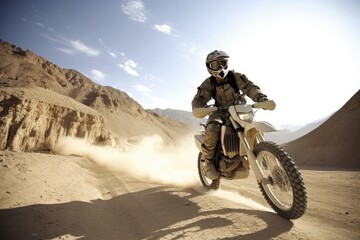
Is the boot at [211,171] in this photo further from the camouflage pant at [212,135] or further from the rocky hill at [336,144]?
the rocky hill at [336,144]

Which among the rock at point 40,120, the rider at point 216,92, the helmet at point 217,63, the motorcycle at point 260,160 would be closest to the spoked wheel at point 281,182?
the motorcycle at point 260,160

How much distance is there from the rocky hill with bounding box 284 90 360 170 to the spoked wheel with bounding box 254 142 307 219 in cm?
2636

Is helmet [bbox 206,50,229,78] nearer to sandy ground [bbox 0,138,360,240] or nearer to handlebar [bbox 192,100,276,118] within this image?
handlebar [bbox 192,100,276,118]

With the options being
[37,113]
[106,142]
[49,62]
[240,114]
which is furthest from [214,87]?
A: [49,62]

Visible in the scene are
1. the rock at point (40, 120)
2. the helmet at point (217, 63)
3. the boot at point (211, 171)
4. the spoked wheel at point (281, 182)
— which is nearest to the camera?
the spoked wheel at point (281, 182)

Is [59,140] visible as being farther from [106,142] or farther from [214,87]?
[214,87]

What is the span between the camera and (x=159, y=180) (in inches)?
267

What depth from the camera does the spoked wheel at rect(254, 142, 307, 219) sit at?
3039mm

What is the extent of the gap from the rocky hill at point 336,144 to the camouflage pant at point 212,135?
2638 cm

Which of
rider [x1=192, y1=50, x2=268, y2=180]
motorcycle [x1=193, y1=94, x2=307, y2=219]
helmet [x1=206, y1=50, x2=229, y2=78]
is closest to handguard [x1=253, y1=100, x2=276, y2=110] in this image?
motorcycle [x1=193, y1=94, x2=307, y2=219]

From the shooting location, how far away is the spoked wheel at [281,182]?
3039 mm

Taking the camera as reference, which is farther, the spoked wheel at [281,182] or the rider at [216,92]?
the rider at [216,92]

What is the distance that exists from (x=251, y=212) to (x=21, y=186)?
4.56 meters

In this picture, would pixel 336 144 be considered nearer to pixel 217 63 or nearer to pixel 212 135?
pixel 217 63
